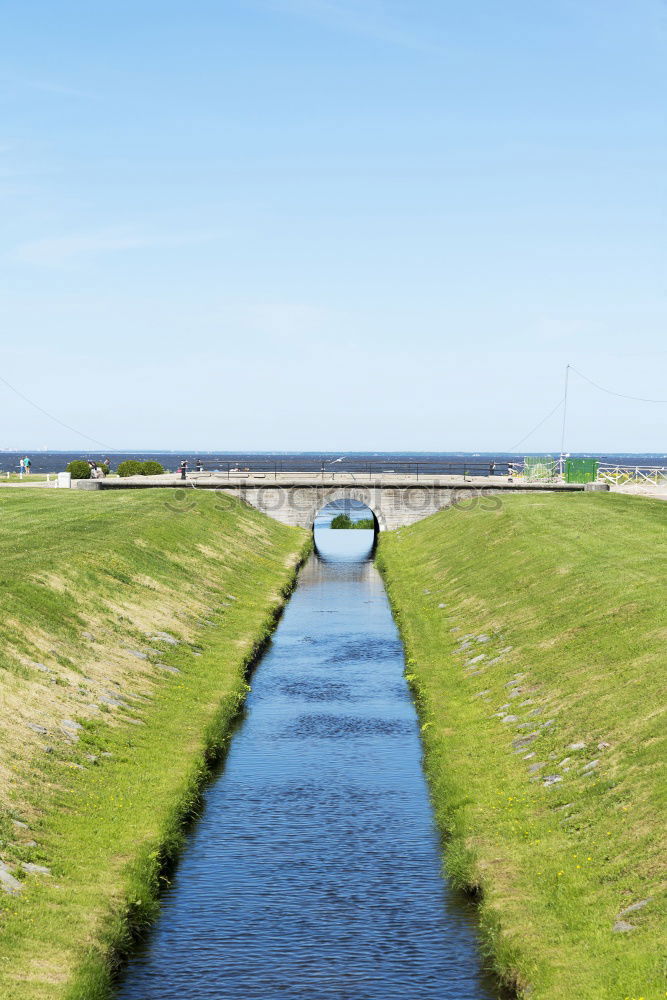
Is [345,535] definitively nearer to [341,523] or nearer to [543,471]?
[341,523]

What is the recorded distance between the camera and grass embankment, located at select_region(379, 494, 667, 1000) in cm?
1841

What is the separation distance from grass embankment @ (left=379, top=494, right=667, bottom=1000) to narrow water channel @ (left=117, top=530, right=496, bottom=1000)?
2.91 ft

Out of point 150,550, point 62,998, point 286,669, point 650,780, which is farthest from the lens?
point 150,550

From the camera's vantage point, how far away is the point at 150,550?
5616 centimetres

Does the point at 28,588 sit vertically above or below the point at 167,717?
above

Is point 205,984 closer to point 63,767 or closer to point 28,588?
point 63,767

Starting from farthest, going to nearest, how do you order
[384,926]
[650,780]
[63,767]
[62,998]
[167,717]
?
1. [167,717]
2. [63,767]
3. [650,780]
4. [384,926]
5. [62,998]

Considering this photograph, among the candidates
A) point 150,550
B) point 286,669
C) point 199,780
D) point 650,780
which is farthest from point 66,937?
point 150,550

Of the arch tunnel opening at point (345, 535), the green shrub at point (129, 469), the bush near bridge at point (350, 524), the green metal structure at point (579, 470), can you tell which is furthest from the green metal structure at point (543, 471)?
the green shrub at point (129, 469)

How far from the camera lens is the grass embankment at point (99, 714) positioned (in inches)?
763

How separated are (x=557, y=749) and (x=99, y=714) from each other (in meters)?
13.0

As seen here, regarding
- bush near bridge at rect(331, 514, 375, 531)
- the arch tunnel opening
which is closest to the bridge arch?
the arch tunnel opening

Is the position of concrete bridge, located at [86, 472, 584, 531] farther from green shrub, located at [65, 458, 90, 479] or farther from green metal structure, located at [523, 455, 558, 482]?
green metal structure, located at [523, 455, 558, 482]

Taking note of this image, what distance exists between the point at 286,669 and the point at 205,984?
25.9 m
